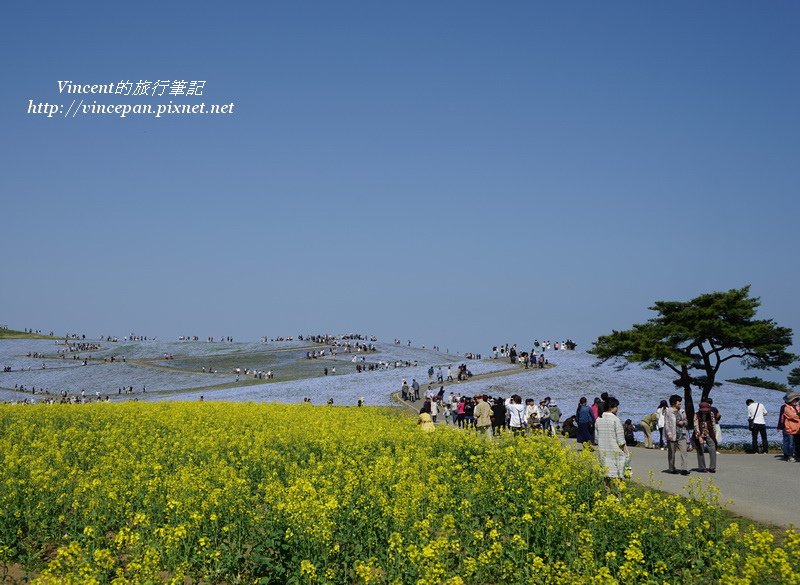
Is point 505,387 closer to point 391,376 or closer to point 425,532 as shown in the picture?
point 391,376

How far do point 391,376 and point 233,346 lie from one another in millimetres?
46892

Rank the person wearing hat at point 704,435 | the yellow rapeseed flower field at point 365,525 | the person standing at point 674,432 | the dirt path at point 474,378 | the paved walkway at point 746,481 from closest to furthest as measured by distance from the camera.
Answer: the yellow rapeseed flower field at point 365,525 < the paved walkway at point 746,481 < the person standing at point 674,432 < the person wearing hat at point 704,435 < the dirt path at point 474,378

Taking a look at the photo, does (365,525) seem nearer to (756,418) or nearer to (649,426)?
(756,418)

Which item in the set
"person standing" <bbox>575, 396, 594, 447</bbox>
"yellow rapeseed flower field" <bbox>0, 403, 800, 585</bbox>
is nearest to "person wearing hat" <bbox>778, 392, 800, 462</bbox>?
"person standing" <bbox>575, 396, 594, 447</bbox>

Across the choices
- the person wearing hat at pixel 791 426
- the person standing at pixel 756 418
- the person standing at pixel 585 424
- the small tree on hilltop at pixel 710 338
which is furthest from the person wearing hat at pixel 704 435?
the small tree on hilltop at pixel 710 338

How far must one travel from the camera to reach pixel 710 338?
129ft

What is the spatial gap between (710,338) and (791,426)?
18.6 m

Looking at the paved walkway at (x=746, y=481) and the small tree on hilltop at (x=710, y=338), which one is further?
the small tree on hilltop at (x=710, y=338)

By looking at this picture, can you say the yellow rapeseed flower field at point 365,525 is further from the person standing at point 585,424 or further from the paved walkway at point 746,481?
the person standing at point 585,424

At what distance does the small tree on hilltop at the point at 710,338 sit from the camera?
38469mm

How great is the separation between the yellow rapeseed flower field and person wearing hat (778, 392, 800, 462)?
841 centimetres

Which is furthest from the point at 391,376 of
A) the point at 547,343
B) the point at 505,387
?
the point at 547,343

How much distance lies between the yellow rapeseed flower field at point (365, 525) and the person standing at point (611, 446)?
484 mm

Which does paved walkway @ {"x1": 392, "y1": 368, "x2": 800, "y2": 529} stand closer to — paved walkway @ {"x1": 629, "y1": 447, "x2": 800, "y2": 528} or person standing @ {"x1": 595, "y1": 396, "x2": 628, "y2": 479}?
paved walkway @ {"x1": 629, "y1": 447, "x2": 800, "y2": 528}
